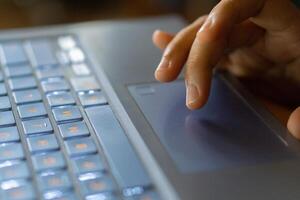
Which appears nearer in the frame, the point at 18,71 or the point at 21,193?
the point at 21,193

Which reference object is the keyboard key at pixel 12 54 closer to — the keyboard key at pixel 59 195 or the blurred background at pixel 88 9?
the keyboard key at pixel 59 195

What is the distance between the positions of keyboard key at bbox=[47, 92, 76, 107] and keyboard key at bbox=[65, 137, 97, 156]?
0.05 metres

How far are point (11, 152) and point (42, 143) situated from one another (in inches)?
0.8

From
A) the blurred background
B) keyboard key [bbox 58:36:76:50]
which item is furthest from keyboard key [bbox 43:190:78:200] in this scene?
the blurred background

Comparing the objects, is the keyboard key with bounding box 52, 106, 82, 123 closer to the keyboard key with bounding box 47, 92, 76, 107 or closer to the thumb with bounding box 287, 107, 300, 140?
the keyboard key with bounding box 47, 92, 76, 107

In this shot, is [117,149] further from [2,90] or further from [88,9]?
[88,9]

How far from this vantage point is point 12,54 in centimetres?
49

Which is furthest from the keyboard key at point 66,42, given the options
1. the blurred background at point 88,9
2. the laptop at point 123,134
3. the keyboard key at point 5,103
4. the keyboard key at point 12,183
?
the blurred background at point 88,9

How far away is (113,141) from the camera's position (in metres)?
0.37

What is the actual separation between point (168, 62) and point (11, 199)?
0.18 m

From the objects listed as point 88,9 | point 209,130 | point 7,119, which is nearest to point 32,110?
point 7,119

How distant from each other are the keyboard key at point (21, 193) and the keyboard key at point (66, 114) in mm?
81

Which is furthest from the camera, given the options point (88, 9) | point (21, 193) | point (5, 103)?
point (88, 9)

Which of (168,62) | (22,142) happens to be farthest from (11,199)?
(168,62)
